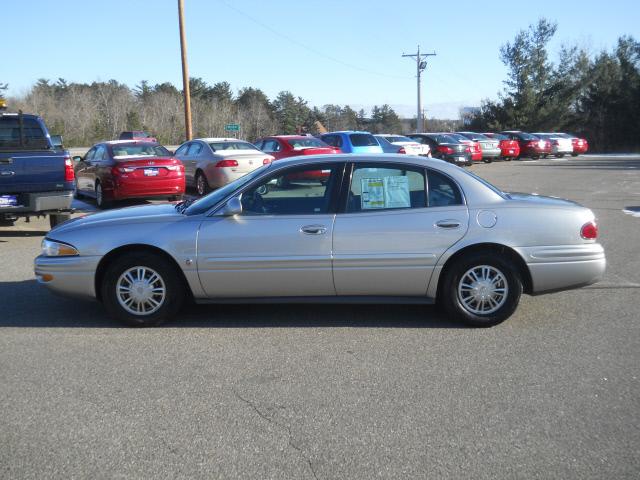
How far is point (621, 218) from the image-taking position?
12828mm

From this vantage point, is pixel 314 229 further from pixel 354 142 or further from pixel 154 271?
pixel 354 142

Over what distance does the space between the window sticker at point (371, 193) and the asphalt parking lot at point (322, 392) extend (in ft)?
3.44

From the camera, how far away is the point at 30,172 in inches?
403

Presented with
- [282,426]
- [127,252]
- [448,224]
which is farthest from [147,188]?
Result: [282,426]

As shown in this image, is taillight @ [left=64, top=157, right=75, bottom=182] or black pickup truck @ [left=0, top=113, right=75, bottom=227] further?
taillight @ [left=64, top=157, right=75, bottom=182]

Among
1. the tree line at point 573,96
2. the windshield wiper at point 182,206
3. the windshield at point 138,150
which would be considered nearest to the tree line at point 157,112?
the tree line at point 573,96

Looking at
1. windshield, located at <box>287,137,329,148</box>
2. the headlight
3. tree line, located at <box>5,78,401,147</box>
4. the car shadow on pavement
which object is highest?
tree line, located at <box>5,78,401,147</box>

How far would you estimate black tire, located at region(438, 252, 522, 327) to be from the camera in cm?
575

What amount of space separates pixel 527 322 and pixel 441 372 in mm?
1573

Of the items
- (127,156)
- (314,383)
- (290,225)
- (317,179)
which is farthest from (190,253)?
(127,156)

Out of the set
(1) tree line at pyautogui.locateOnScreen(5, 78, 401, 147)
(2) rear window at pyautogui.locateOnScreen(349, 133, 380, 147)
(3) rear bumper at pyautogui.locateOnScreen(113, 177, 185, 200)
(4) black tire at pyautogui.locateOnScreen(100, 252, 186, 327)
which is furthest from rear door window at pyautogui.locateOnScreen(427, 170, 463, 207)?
(1) tree line at pyautogui.locateOnScreen(5, 78, 401, 147)

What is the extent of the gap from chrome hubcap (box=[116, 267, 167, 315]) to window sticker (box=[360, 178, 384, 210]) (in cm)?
189

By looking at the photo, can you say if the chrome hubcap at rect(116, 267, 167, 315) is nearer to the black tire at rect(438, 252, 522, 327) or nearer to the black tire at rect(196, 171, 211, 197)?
the black tire at rect(438, 252, 522, 327)

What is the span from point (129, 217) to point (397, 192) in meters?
2.40
